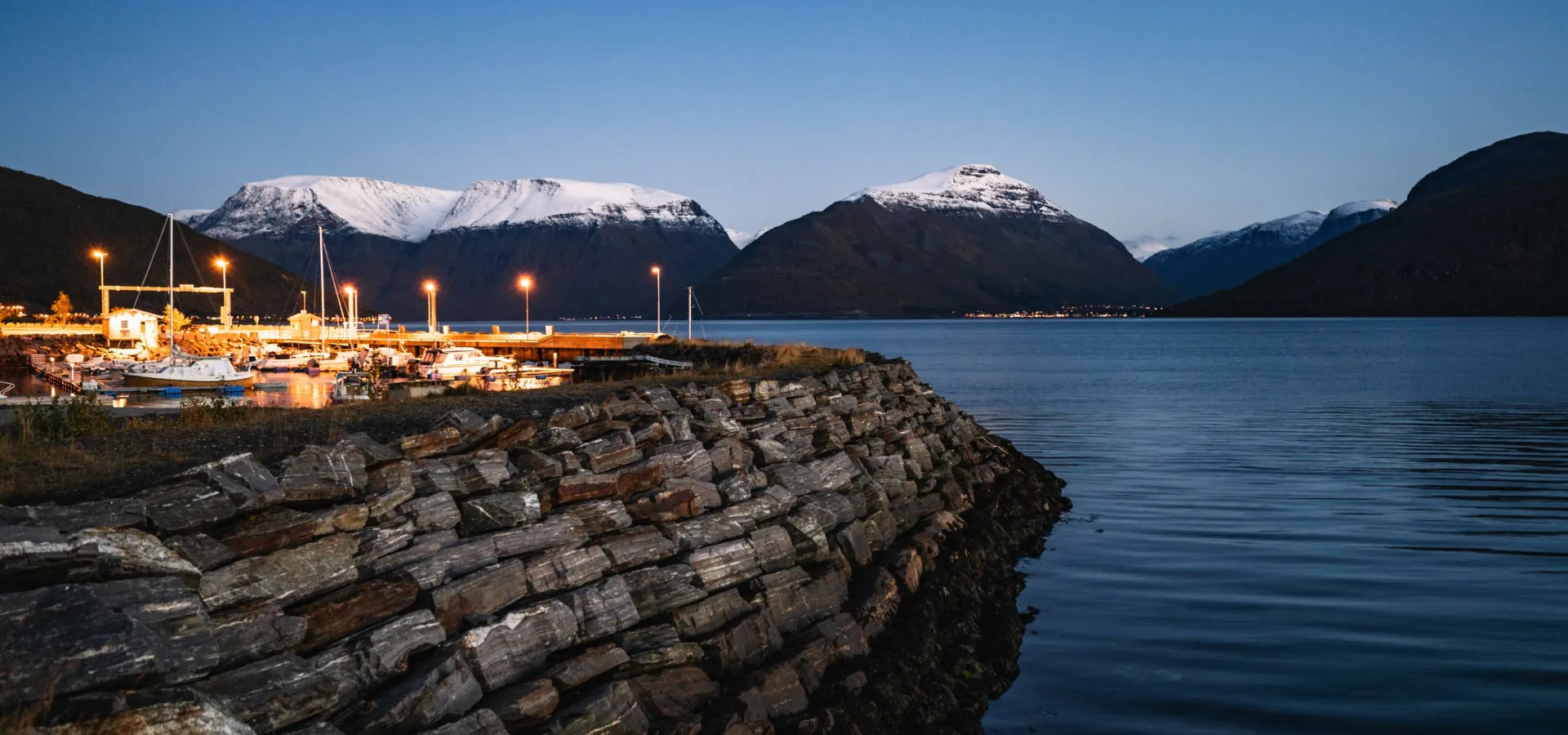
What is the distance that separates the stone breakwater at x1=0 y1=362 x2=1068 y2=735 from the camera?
6.25m

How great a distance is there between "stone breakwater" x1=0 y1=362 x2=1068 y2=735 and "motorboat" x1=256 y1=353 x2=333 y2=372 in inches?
2088

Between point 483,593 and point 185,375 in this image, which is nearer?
point 483,593

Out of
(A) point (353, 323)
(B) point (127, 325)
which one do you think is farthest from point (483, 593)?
(B) point (127, 325)

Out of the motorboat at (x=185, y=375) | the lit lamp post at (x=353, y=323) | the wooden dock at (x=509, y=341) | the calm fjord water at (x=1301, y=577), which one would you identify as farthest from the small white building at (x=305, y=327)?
the calm fjord water at (x=1301, y=577)

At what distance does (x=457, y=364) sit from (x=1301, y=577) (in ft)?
150

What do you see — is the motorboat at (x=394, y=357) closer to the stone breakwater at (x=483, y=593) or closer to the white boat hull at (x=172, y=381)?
the white boat hull at (x=172, y=381)

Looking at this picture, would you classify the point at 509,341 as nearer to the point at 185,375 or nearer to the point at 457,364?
the point at 457,364

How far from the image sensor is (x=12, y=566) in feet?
20.5

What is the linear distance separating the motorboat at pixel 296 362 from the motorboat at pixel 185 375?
42.1 feet

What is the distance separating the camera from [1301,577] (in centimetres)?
1555

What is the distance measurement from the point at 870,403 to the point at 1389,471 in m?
13.3

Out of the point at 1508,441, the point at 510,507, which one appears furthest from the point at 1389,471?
Result: the point at 510,507

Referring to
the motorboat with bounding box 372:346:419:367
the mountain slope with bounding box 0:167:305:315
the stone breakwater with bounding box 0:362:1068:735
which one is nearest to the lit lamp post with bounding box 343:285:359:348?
the motorboat with bounding box 372:346:419:367

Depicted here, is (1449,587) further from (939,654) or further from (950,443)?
(950,443)
